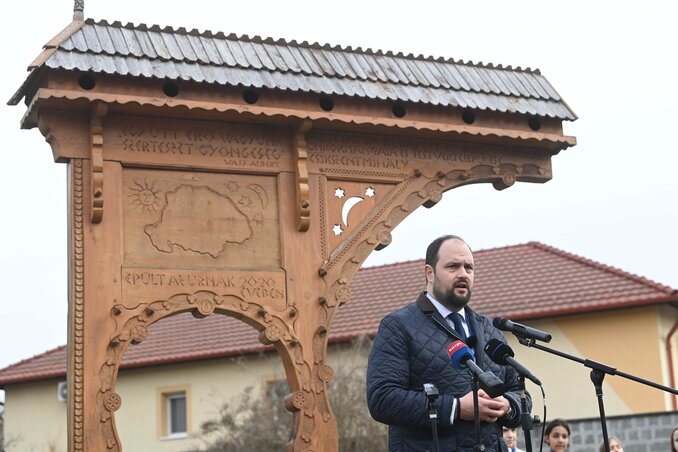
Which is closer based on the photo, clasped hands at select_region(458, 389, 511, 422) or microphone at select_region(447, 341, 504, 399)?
microphone at select_region(447, 341, 504, 399)

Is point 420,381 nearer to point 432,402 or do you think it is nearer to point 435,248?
point 432,402

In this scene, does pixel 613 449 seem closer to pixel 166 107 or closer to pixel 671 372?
pixel 166 107

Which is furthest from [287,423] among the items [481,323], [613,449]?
[481,323]

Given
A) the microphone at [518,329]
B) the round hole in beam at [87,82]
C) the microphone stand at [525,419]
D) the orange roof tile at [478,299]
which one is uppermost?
the orange roof tile at [478,299]

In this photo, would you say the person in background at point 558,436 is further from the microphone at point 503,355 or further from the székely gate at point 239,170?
the microphone at point 503,355

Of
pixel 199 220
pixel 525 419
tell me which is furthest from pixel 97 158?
pixel 525 419

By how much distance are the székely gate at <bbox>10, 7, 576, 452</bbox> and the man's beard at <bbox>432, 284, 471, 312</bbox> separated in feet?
10.5

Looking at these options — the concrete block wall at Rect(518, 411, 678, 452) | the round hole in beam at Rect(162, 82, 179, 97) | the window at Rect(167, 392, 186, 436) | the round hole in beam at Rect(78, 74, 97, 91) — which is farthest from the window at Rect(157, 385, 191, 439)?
the round hole in beam at Rect(78, 74, 97, 91)

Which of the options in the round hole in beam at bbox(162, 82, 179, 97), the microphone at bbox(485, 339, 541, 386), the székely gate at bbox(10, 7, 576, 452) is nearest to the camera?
the microphone at bbox(485, 339, 541, 386)

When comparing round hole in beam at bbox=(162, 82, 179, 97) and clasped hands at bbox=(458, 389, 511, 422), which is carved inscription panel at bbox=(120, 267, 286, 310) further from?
clasped hands at bbox=(458, 389, 511, 422)

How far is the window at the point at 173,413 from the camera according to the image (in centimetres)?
2527

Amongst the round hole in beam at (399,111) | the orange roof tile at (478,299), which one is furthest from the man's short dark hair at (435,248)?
the orange roof tile at (478,299)

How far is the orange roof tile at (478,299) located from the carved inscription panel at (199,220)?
44.4ft

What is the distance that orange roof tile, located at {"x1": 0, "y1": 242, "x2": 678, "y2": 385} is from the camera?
2184 centimetres
